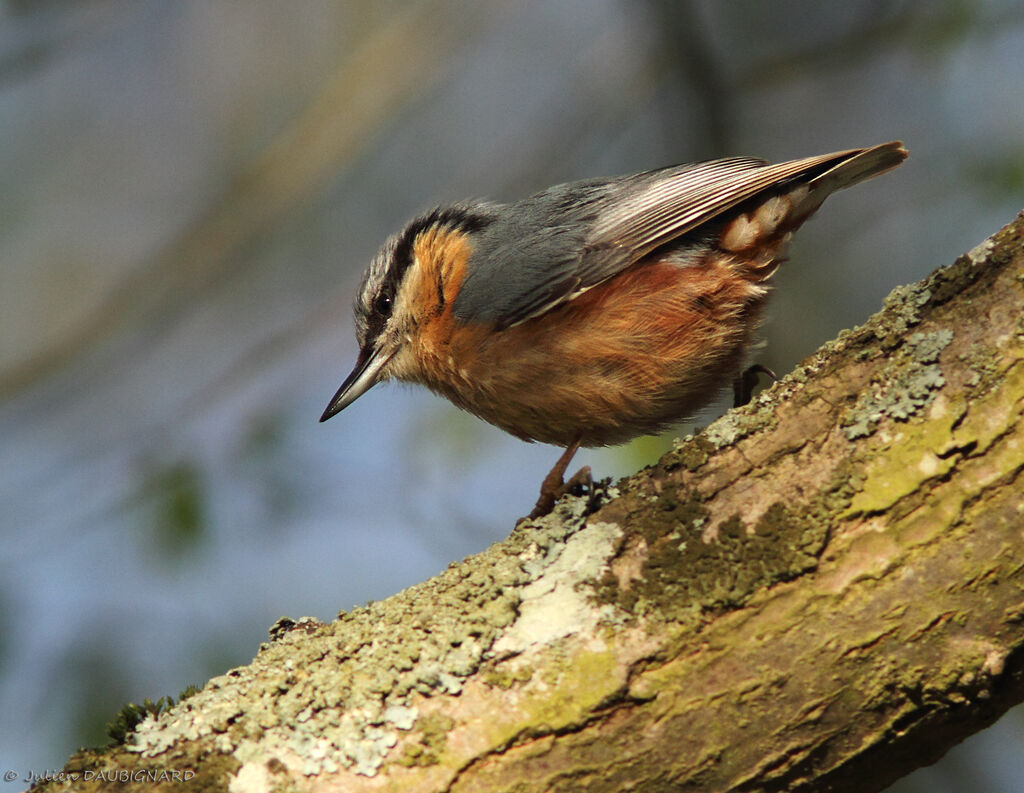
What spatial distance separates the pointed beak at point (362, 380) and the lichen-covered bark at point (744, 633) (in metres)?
1.92

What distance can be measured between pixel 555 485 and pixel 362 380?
4.71ft

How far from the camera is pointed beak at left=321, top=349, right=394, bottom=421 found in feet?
13.8

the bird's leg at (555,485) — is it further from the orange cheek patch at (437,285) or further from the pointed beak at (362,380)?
the pointed beak at (362,380)

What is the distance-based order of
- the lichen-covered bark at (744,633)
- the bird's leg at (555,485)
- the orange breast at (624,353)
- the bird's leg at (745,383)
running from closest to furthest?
1. the lichen-covered bark at (744,633)
2. the bird's leg at (555,485)
3. the orange breast at (624,353)
4. the bird's leg at (745,383)

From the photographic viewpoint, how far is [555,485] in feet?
10.2

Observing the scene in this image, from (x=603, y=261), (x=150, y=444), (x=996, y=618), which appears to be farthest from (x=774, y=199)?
(x=150, y=444)

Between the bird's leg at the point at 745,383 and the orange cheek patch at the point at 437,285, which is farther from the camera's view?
the orange cheek patch at the point at 437,285

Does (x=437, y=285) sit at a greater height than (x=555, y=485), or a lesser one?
Result: greater

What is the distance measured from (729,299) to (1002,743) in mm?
3225

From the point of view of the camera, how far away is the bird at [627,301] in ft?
11.5

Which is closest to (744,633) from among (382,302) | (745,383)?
(745,383)

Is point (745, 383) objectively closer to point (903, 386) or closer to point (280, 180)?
point (903, 386)

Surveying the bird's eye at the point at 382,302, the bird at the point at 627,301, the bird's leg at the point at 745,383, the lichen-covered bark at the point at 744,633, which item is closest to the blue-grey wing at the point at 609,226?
the bird at the point at 627,301

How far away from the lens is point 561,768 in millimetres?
1989
